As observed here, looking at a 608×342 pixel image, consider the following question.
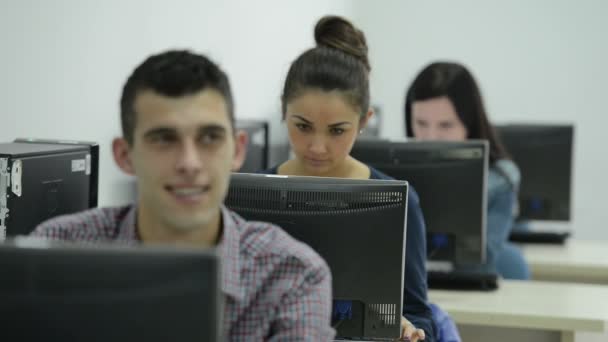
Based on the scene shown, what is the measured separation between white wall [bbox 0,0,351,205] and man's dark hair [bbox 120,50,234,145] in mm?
425

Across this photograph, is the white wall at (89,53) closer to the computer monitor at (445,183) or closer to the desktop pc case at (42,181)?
the desktop pc case at (42,181)

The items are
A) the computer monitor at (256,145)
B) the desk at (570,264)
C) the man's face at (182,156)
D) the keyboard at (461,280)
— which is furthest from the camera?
the desk at (570,264)

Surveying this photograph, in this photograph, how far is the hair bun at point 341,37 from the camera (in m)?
2.57

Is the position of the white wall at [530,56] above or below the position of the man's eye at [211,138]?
above

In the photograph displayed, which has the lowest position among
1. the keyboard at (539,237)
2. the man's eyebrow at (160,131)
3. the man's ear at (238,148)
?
the keyboard at (539,237)

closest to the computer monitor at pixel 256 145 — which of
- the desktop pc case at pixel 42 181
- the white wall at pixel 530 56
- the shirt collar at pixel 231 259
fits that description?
the desktop pc case at pixel 42 181

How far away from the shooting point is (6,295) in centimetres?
100

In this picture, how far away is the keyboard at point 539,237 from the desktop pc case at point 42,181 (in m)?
2.86

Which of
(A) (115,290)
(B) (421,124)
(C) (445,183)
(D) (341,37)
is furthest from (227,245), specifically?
(B) (421,124)

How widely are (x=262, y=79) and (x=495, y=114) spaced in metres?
2.57

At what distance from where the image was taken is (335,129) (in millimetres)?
2264

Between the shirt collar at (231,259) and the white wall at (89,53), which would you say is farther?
the white wall at (89,53)

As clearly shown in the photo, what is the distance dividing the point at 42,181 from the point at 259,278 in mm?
658

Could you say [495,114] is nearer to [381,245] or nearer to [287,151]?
[287,151]
